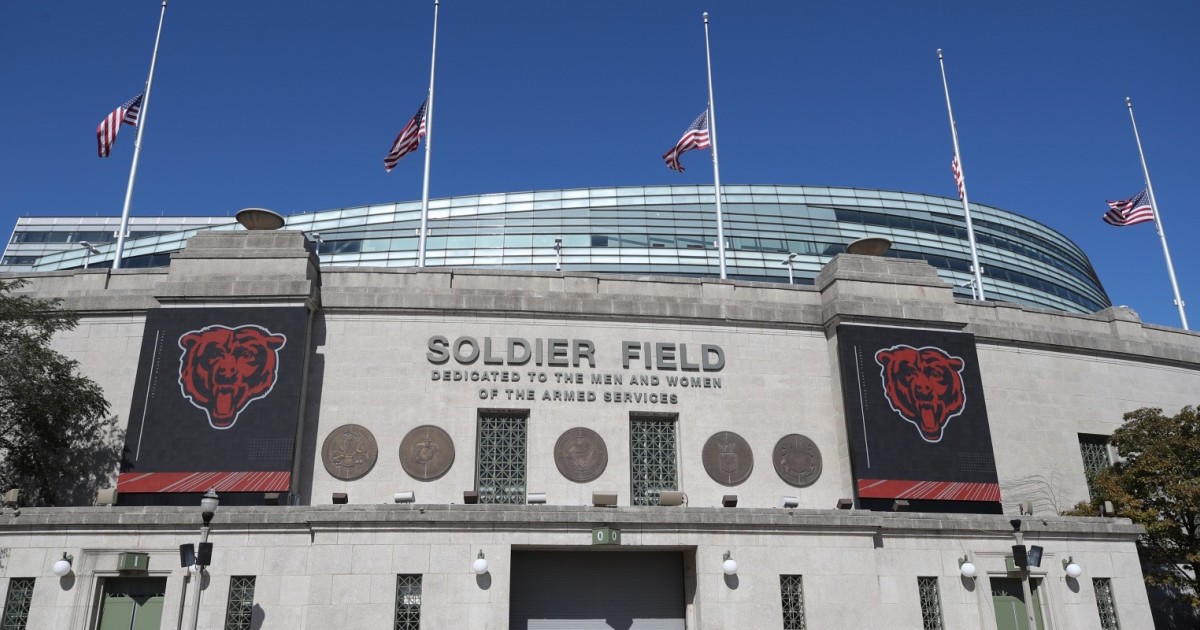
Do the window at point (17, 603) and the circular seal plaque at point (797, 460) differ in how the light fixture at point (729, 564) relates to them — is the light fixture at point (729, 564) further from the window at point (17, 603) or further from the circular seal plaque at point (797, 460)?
the window at point (17, 603)

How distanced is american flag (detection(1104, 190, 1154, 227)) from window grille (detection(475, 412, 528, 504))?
2549 centimetres

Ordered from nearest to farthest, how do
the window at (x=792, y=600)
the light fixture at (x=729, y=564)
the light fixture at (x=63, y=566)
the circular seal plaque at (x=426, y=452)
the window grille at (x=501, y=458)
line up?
the light fixture at (x=63, y=566), the light fixture at (x=729, y=564), the window at (x=792, y=600), the circular seal plaque at (x=426, y=452), the window grille at (x=501, y=458)

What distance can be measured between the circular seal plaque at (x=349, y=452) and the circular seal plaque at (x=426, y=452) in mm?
830

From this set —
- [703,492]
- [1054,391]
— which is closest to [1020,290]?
[1054,391]

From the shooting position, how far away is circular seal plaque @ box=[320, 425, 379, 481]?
23.9 metres

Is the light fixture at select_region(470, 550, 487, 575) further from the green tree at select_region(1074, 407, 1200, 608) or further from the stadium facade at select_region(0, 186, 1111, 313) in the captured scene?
the stadium facade at select_region(0, 186, 1111, 313)

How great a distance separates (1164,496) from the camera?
2578cm

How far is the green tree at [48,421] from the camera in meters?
22.2

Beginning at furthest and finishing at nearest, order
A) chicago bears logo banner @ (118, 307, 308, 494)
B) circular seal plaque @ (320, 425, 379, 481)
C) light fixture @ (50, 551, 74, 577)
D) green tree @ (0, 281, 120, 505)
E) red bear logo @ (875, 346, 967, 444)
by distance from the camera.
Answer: red bear logo @ (875, 346, 967, 444)
circular seal plaque @ (320, 425, 379, 481)
chicago bears logo banner @ (118, 307, 308, 494)
green tree @ (0, 281, 120, 505)
light fixture @ (50, 551, 74, 577)

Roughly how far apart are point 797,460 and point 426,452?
10248mm

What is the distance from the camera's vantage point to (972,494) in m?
25.5

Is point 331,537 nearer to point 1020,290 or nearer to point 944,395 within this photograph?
point 944,395

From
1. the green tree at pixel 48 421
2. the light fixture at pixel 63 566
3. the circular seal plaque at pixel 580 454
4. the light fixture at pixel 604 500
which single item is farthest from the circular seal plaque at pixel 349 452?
the light fixture at pixel 604 500

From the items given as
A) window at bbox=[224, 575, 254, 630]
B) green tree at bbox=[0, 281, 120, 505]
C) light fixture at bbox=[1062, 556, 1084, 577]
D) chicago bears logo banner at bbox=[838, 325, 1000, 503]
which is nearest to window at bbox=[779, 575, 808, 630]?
chicago bears logo banner at bbox=[838, 325, 1000, 503]
